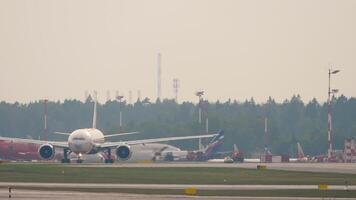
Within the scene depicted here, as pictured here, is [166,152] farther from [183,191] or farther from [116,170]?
[183,191]

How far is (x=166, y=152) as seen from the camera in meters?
175

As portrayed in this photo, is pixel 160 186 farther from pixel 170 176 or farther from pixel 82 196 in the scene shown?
pixel 170 176

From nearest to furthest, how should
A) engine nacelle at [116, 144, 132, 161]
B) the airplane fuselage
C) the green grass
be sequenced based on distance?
the green grass, the airplane fuselage, engine nacelle at [116, 144, 132, 161]

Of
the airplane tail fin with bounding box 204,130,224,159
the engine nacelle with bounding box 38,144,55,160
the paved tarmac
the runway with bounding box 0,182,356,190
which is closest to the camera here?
the paved tarmac

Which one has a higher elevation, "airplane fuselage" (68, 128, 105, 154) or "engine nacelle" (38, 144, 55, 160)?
"airplane fuselage" (68, 128, 105, 154)

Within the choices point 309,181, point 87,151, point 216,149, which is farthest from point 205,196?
point 216,149

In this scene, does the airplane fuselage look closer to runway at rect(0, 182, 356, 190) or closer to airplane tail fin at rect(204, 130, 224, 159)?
runway at rect(0, 182, 356, 190)

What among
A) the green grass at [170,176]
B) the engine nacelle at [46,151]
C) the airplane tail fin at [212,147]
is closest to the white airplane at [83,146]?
the engine nacelle at [46,151]

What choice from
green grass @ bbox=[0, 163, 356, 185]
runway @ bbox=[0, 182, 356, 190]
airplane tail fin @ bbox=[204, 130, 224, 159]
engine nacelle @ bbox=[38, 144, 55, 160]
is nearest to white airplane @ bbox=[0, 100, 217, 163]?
engine nacelle @ bbox=[38, 144, 55, 160]

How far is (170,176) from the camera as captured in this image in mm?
95438

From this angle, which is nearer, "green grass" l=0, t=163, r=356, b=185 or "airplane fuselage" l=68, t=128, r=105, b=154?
"green grass" l=0, t=163, r=356, b=185

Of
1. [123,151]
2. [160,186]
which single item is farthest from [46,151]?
[160,186]

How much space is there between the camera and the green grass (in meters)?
87.9

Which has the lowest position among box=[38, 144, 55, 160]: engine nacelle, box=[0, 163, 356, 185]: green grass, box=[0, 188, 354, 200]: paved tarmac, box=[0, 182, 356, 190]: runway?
box=[0, 188, 354, 200]: paved tarmac
